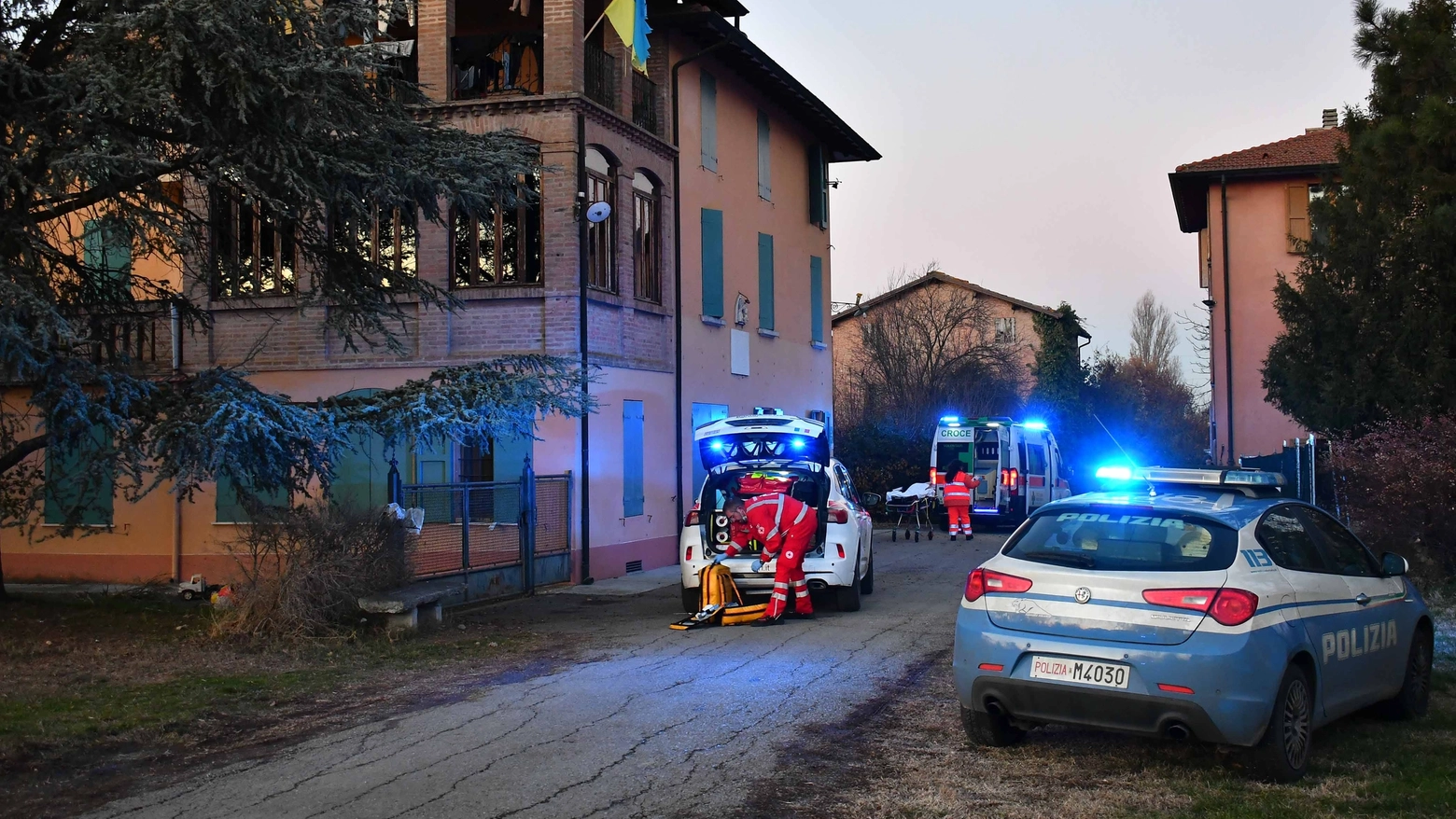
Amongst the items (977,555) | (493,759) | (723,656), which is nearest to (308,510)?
(723,656)

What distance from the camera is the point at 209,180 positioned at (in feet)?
42.7

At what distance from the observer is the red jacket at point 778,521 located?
1278 cm

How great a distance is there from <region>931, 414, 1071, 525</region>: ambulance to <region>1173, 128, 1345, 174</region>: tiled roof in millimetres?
11623

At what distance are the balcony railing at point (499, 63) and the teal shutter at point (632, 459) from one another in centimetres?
514

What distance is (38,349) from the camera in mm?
10930

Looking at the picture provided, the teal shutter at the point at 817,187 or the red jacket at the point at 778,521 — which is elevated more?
the teal shutter at the point at 817,187

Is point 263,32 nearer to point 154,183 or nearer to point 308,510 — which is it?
point 154,183

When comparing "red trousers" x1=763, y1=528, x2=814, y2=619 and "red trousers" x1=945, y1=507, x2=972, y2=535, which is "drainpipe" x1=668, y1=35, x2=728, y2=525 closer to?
"red trousers" x1=945, y1=507, x2=972, y2=535

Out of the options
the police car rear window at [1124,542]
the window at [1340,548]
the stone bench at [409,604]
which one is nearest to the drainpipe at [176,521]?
the stone bench at [409,604]

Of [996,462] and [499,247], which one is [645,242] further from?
[996,462]

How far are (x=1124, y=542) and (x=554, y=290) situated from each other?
1255 centimetres

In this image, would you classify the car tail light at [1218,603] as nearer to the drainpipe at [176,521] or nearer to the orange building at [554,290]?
the orange building at [554,290]

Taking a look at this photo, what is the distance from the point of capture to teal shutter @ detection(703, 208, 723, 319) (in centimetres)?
2338

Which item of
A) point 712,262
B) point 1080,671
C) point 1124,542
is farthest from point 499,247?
point 1080,671
